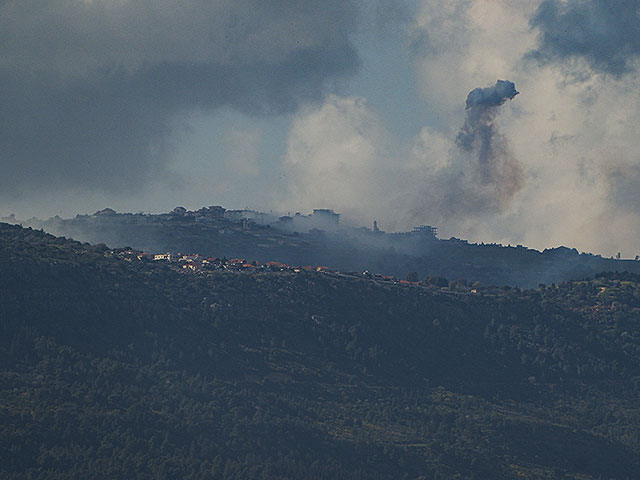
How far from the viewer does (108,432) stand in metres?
200

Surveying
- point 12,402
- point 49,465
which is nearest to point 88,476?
point 49,465

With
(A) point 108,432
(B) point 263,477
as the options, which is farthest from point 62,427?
(B) point 263,477

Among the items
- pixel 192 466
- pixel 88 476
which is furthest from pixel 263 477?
pixel 88 476

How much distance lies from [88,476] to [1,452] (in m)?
11.3

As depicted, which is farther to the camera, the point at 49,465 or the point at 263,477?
the point at 263,477

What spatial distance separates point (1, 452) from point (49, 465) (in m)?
6.26

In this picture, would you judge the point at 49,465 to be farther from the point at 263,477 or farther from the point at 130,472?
the point at 263,477

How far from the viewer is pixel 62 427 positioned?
196 meters

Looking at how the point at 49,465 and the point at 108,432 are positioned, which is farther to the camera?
the point at 108,432

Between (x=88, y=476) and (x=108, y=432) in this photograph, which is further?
(x=108, y=432)

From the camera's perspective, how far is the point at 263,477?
655 ft

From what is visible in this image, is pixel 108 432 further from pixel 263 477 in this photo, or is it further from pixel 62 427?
pixel 263 477

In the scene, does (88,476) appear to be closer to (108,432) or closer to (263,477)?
(108,432)

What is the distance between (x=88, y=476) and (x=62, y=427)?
11.3 m
